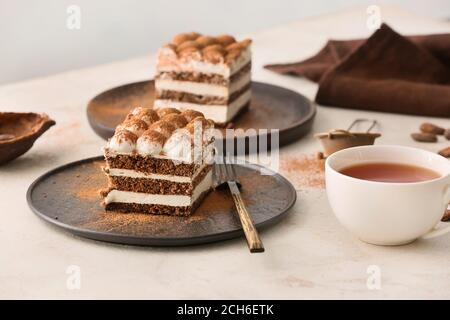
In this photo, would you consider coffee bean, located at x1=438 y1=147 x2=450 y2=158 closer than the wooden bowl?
No

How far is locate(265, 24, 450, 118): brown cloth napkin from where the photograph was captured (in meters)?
2.98

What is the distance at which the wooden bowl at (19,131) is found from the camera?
2422 mm

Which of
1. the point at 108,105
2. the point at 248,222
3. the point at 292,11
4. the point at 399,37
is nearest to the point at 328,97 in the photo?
the point at 399,37

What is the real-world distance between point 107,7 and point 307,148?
2226mm

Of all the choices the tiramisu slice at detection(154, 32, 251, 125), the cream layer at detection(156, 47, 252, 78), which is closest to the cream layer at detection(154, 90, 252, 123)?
the tiramisu slice at detection(154, 32, 251, 125)

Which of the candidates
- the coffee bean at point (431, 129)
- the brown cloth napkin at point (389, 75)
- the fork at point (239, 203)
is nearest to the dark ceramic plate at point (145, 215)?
the fork at point (239, 203)

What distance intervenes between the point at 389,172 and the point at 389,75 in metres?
1.27

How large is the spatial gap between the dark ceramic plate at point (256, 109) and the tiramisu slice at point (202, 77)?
0.25 feet

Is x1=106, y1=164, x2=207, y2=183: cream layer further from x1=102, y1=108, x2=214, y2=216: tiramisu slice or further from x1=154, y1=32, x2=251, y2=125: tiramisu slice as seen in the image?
x1=154, y1=32, x2=251, y2=125: tiramisu slice

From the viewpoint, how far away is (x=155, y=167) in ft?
6.82

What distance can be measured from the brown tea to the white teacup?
2 centimetres

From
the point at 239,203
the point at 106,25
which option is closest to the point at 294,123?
the point at 239,203

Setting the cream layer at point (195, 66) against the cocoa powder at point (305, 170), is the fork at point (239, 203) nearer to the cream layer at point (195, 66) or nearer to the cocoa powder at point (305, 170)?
the cocoa powder at point (305, 170)

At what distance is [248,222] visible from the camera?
193 cm
